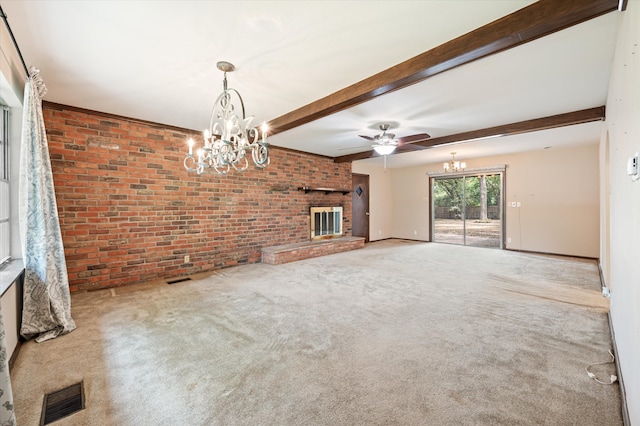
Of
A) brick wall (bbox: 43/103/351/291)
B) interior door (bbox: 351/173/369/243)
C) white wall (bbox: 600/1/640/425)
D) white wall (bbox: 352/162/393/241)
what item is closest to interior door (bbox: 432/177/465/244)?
white wall (bbox: 352/162/393/241)

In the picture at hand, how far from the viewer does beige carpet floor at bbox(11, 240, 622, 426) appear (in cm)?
152

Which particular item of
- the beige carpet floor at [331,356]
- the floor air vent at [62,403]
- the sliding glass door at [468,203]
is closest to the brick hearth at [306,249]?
the beige carpet floor at [331,356]

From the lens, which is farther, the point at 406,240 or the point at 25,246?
the point at 406,240

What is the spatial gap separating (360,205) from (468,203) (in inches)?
122

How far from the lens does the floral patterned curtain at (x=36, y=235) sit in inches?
91.6

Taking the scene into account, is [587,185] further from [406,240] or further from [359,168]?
[359,168]

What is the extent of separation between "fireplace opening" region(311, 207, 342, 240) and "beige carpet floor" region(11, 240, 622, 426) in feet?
9.24

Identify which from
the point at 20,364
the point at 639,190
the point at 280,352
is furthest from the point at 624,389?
the point at 20,364

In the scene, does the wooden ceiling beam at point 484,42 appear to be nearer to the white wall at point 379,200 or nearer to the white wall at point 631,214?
the white wall at point 631,214

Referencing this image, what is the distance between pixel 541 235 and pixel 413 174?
350 cm

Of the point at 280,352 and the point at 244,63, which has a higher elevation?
the point at 244,63

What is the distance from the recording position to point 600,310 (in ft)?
9.43

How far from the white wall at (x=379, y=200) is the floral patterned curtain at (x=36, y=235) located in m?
6.52

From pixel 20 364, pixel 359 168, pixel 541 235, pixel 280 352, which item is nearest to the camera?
pixel 20 364
